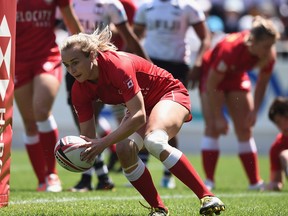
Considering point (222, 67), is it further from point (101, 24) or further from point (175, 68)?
point (101, 24)

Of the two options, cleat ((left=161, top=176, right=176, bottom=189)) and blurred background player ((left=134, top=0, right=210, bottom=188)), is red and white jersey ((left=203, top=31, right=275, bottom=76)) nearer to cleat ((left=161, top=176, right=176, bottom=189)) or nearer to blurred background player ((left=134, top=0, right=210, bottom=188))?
blurred background player ((left=134, top=0, right=210, bottom=188))

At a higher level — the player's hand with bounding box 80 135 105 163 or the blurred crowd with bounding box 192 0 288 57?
the player's hand with bounding box 80 135 105 163

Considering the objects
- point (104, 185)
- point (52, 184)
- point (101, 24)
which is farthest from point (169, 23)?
point (52, 184)

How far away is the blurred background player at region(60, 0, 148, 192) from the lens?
27.9 ft

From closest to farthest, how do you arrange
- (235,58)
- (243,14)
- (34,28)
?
(34,28), (235,58), (243,14)

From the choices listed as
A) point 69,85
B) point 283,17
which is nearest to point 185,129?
point 283,17

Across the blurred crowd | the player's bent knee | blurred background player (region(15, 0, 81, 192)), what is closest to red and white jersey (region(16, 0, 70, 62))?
blurred background player (region(15, 0, 81, 192))

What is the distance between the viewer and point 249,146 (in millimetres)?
9672

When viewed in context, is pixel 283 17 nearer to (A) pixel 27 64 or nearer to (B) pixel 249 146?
(B) pixel 249 146

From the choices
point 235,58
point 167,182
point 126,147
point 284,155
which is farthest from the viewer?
point 167,182

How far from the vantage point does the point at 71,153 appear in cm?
574

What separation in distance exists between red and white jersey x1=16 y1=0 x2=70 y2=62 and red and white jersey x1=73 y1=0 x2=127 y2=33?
1.30 feet

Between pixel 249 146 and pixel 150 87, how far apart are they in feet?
12.3

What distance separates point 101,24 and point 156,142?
335cm
